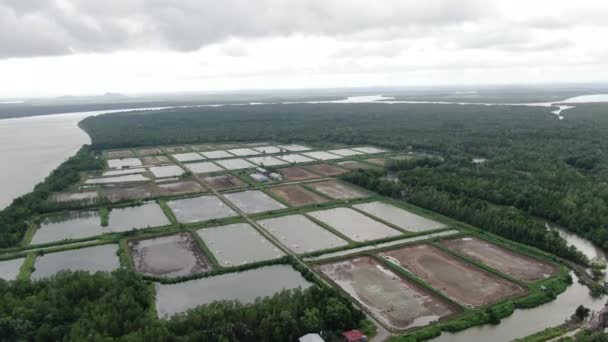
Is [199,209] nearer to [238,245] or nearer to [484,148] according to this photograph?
[238,245]

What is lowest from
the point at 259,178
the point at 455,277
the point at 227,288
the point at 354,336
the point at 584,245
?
the point at 584,245

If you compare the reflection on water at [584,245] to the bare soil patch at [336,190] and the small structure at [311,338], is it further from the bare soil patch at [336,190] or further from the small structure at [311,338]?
the small structure at [311,338]

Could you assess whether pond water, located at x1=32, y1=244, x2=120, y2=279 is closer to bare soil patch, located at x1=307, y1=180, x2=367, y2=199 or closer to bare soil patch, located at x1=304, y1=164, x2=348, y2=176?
bare soil patch, located at x1=307, y1=180, x2=367, y2=199

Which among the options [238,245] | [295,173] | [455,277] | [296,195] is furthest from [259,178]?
[455,277]

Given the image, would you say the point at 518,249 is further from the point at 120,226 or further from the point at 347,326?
the point at 120,226

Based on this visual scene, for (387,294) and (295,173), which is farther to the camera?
(295,173)

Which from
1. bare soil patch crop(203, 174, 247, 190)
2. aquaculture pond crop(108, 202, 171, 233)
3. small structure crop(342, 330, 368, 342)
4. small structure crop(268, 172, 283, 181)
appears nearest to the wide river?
small structure crop(342, 330, 368, 342)

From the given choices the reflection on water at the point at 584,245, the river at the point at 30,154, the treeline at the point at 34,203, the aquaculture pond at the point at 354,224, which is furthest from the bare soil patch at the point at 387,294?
the river at the point at 30,154
